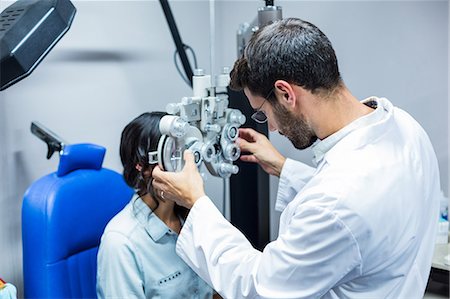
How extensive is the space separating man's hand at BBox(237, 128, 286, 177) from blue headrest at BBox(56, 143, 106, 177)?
0.47 metres

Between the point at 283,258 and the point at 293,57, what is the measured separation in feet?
1.39

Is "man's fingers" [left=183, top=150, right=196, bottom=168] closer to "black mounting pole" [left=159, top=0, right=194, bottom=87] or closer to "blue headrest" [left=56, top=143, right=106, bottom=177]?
"blue headrest" [left=56, top=143, right=106, bottom=177]

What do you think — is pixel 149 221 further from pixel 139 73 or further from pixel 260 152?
pixel 139 73

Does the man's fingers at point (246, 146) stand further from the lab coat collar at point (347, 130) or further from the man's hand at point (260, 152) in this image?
the lab coat collar at point (347, 130)

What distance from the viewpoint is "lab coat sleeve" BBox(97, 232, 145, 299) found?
1362 mm

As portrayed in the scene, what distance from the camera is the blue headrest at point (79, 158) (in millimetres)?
1525

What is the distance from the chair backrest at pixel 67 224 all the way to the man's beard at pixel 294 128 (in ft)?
2.35

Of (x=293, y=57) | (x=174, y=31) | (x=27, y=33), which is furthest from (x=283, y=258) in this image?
(x=174, y=31)

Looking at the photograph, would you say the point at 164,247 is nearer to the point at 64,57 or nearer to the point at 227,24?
the point at 64,57

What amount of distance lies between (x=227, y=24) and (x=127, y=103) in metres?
0.81

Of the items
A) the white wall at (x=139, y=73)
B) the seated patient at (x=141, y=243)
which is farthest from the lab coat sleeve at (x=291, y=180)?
the white wall at (x=139, y=73)

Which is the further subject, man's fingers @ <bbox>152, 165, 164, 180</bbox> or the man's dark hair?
man's fingers @ <bbox>152, 165, 164, 180</bbox>

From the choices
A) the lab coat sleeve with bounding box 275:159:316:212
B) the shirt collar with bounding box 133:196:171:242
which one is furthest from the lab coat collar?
the shirt collar with bounding box 133:196:171:242

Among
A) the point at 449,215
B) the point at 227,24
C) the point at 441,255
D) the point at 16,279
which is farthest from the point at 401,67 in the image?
the point at 16,279
